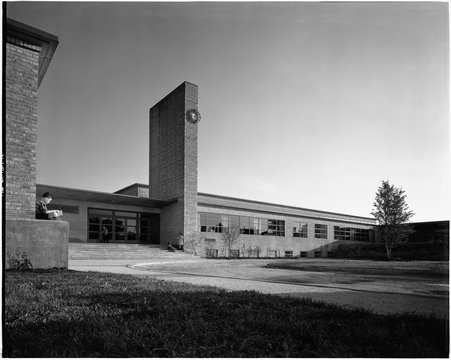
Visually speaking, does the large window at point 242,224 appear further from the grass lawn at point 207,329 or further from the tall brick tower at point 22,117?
the grass lawn at point 207,329

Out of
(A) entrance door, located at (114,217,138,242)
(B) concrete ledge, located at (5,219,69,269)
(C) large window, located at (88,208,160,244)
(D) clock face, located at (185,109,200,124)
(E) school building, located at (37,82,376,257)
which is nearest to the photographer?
(B) concrete ledge, located at (5,219,69,269)

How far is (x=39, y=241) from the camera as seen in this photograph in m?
8.25

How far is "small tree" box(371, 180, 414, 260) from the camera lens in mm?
27469

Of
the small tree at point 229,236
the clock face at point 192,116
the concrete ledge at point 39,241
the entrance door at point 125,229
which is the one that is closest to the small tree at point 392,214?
the small tree at point 229,236

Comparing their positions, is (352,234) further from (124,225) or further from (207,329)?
(207,329)

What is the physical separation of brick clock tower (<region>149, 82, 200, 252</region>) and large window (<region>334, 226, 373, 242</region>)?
26.8 metres

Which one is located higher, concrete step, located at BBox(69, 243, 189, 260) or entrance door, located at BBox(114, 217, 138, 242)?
entrance door, located at BBox(114, 217, 138, 242)

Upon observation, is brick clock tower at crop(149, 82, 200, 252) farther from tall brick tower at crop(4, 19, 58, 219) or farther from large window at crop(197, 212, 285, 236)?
tall brick tower at crop(4, 19, 58, 219)

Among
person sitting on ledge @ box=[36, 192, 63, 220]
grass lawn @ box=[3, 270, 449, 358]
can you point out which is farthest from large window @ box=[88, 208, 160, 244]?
grass lawn @ box=[3, 270, 449, 358]

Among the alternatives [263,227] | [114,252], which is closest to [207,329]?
[114,252]

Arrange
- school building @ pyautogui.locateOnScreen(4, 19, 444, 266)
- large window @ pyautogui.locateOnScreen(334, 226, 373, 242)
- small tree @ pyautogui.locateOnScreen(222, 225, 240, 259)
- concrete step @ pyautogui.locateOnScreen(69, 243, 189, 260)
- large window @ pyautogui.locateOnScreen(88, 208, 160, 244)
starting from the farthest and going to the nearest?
large window @ pyautogui.locateOnScreen(334, 226, 373, 242)
small tree @ pyautogui.locateOnScreen(222, 225, 240, 259)
large window @ pyautogui.locateOnScreen(88, 208, 160, 244)
concrete step @ pyautogui.locateOnScreen(69, 243, 189, 260)
school building @ pyautogui.locateOnScreen(4, 19, 444, 266)

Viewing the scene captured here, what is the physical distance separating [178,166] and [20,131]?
1933cm

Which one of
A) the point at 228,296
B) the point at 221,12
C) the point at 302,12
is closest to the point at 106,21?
the point at 221,12

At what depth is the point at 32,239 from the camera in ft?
26.8
